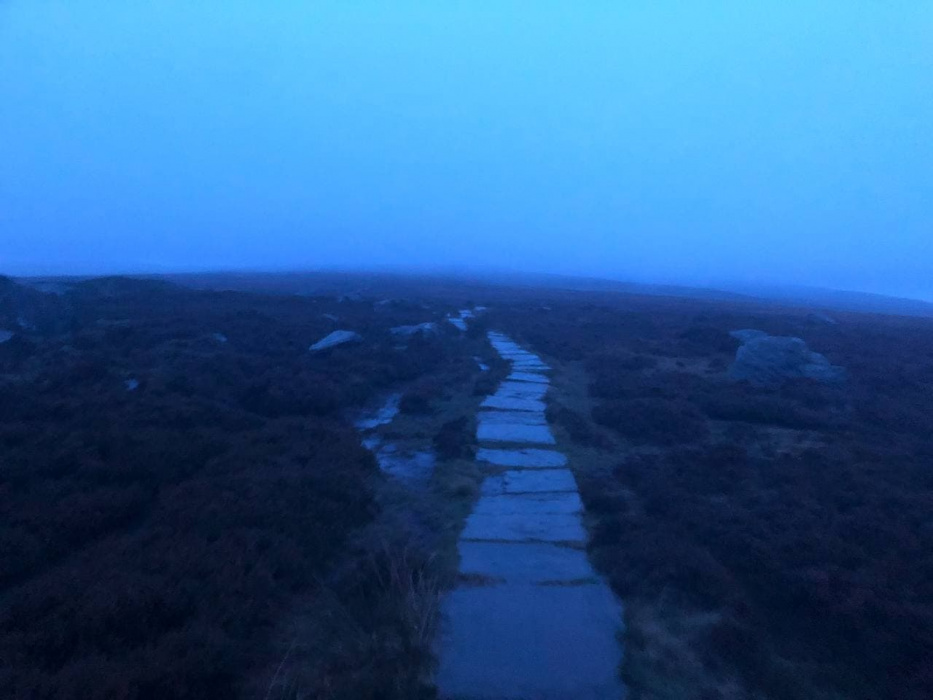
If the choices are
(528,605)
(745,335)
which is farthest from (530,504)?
(745,335)

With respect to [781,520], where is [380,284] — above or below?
above

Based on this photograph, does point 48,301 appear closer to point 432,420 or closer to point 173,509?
point 432,420

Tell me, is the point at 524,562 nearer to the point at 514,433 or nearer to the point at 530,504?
the point at 530,504

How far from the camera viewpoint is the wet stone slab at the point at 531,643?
14.1ft

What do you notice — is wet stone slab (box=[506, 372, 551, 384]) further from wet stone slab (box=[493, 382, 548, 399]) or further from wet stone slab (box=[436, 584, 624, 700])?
wet stone slab (box=[436, 584, 624, 700])

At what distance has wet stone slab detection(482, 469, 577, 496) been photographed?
8.27 metres

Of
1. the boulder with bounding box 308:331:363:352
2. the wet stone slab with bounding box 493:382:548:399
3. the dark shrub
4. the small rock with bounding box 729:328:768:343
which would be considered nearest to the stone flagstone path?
the dark shrub

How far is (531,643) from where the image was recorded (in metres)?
4.78

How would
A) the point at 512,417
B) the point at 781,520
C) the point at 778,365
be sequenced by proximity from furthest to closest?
the point at 778,365 → the point at 512,417 → the point at 781,520

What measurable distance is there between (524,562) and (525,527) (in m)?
0.87

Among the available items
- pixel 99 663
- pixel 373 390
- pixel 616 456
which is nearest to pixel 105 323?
pixel 373 390

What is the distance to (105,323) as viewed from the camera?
21.5 metres

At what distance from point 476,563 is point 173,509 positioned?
329 cm

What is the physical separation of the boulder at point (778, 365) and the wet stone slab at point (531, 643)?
11.9 m
